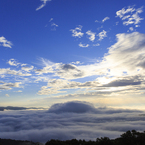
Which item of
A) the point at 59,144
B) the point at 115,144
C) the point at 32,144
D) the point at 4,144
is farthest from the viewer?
the point at 4,144

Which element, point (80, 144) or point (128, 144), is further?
point (80, 144)

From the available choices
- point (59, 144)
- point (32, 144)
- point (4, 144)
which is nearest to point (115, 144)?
point (59, 144)

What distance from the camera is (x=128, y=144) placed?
41.1 meters

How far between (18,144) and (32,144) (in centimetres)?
1870

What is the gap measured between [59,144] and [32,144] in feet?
355

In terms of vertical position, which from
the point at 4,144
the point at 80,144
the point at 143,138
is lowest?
the point at 4,144

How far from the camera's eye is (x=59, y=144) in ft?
149

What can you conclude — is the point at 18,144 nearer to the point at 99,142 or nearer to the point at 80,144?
the point at 80,144

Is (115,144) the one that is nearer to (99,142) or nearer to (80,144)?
(99,142)

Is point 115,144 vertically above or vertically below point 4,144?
above

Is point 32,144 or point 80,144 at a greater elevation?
point 80,144

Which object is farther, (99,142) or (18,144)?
(18,144)

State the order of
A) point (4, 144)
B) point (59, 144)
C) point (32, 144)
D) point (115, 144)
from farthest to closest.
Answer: point (4, 144)
point (32, 144)
point (59, 144)
point (115, 144)

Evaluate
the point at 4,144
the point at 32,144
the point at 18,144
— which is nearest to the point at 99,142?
the point at 32,144
